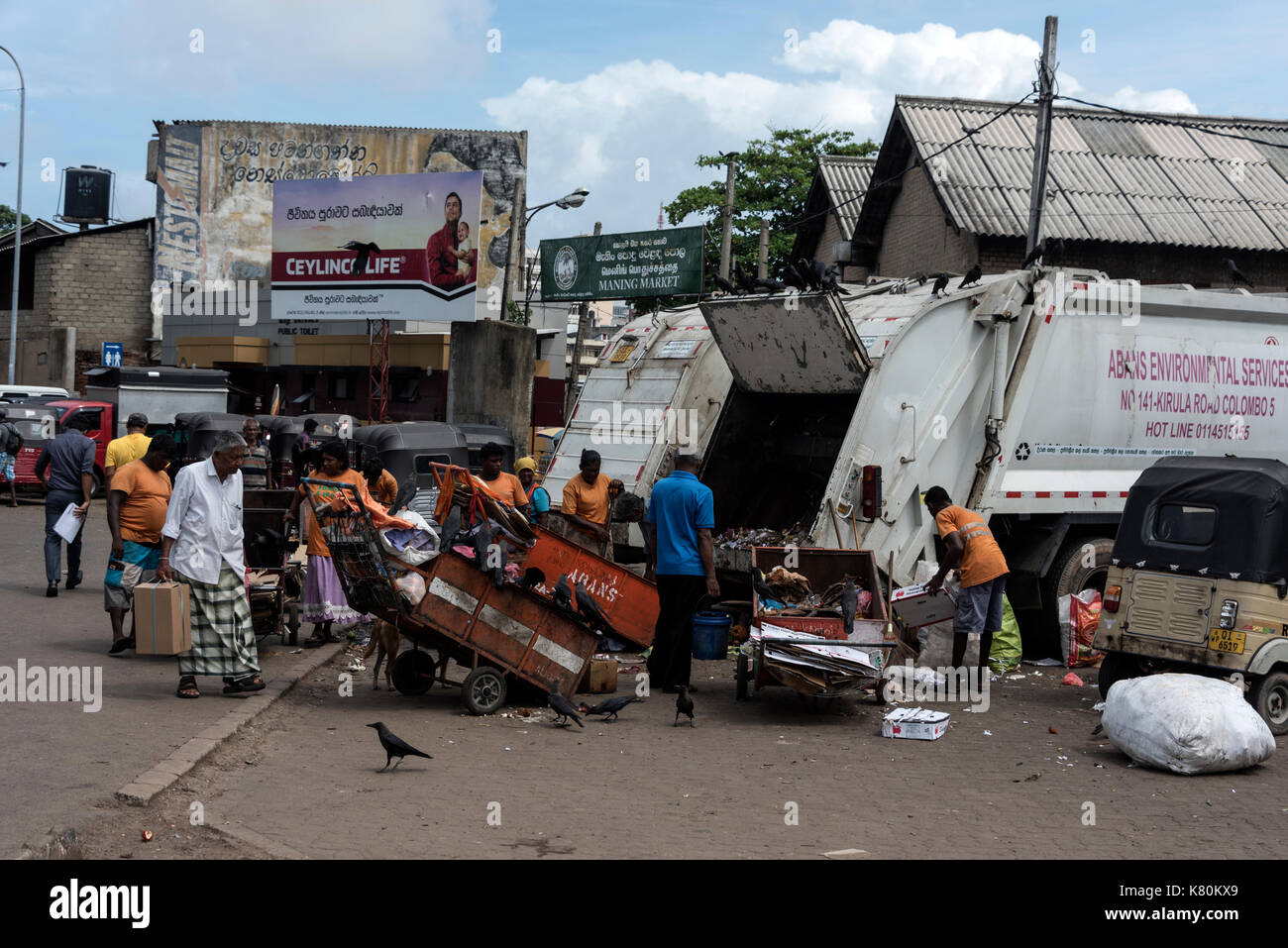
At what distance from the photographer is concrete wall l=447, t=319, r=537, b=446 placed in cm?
2492

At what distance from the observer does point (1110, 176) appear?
22969 millimetres

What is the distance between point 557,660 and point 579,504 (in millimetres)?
2439

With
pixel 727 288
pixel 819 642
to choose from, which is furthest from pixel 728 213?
pixel 819 642

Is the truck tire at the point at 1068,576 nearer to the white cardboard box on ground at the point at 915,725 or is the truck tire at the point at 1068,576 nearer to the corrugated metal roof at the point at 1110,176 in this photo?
the white cardboard box on ground at the point at 915,725

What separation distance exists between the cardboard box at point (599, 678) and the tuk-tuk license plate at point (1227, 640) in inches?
142

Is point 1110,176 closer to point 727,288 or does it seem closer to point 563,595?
point 727,288

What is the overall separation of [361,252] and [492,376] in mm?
5485

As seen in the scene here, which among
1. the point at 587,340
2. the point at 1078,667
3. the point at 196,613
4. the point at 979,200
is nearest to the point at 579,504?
the point at 196,613

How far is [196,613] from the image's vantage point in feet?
24.8

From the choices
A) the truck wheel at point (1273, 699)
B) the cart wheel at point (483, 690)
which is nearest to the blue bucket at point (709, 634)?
the cart wheel at point (483, 690)

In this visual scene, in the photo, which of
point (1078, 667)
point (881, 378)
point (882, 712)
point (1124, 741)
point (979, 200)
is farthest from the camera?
point (979, 200)

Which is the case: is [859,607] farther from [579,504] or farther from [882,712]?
[579,504]

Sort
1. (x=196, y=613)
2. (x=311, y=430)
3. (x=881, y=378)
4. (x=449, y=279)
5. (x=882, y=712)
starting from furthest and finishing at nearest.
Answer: (x=449, y=279) < (x=311, y=430) < (x=881, y=378) < (x=882, y=712) < (x=196, y=613)

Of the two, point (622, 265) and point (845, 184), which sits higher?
point (845, 184)
